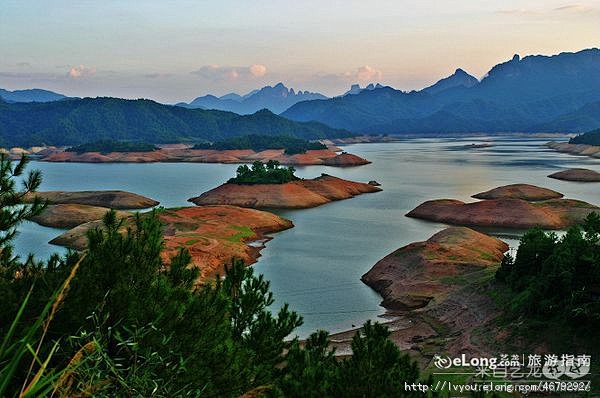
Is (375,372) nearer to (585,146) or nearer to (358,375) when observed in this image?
(358,375)

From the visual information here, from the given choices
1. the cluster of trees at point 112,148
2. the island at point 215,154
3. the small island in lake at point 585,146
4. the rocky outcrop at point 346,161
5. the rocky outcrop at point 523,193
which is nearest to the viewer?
the rocky outcrop at point 523,193

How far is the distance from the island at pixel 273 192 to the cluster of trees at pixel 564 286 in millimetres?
53464

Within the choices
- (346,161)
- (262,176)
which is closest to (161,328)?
(262,176)

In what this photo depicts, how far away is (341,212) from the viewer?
75.8 meters

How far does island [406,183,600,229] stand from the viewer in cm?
6278

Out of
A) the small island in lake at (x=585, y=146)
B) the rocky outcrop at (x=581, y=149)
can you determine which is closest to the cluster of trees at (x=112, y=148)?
the rocky outcrop at (x=581, y=149)

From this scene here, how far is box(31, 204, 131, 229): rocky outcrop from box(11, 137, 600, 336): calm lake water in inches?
63.7

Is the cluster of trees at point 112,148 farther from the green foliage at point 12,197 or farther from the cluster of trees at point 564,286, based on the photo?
the green foliage at point 12,197

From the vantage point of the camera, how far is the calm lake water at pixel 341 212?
122 ft

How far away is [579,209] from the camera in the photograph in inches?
2623

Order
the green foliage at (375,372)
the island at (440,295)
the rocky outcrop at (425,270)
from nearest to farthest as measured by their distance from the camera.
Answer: the green foliage at (375,372) → the island at (440,295) → the rocky outcrop at (425,270)

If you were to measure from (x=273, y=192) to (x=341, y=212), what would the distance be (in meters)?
12.9

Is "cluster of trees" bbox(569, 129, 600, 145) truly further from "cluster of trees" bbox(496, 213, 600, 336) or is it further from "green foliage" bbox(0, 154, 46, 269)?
"green foliage" bbox(0, 154, 46, 269)

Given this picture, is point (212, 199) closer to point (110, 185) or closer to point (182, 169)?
point (110, 185)
